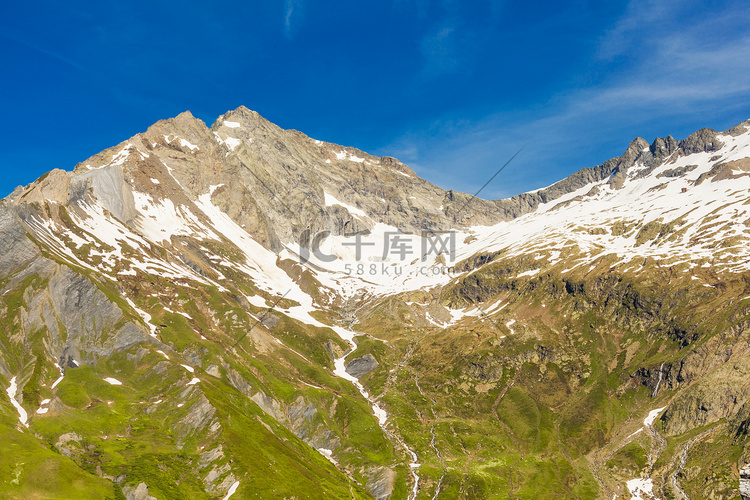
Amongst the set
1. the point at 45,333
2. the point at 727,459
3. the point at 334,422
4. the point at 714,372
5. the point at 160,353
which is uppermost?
the point at 45,333

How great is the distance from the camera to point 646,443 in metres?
178

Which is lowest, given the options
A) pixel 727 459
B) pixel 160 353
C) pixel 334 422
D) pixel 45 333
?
pixel 727 459

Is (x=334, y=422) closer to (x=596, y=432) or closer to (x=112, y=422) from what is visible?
(x=112, y=422)

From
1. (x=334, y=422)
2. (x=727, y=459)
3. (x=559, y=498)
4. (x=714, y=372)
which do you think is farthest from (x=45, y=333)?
(x=714, y=372)

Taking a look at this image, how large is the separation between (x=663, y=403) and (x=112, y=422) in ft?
683

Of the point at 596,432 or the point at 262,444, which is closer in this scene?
the point at 262,444

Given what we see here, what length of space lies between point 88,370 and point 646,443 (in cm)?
20492

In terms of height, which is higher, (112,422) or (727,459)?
(112,422)

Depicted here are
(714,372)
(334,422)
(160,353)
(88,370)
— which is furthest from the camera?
(334,422)

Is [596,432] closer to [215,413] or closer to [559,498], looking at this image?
[559,498]

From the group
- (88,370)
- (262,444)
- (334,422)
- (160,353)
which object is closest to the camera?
(262,444)

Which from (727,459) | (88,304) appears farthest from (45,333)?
(727,459)

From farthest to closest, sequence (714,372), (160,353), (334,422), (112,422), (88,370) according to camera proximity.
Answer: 1. (334,422)
2. (714,372)
3. (160,353)
4. (88,370)
5. (112,422)

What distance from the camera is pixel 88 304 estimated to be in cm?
17838
